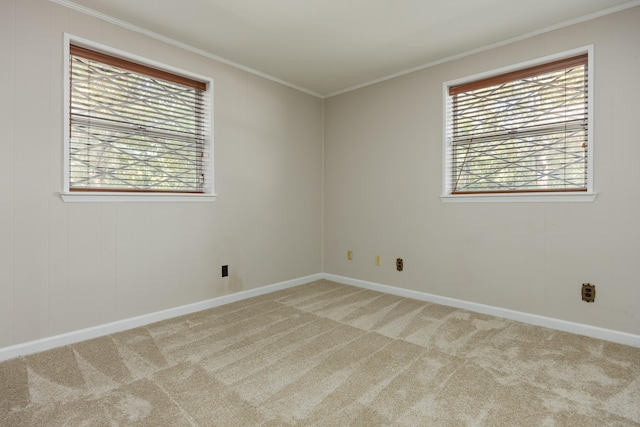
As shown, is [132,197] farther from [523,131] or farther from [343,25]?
[523,131]

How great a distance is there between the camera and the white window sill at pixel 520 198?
2580 mm

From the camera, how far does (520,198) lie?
286 centimetres

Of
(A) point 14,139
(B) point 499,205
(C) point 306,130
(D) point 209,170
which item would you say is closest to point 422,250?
(B) point 499,205

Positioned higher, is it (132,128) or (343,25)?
(343,25)

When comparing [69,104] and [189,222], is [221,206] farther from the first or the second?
[69,104]

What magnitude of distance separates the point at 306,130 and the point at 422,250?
2.07m

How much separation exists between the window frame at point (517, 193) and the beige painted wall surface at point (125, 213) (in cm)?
173

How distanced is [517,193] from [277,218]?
97.7 inches

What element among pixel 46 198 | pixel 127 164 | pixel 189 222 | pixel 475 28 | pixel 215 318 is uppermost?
pixel 475 28

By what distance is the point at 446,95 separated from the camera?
3.30 metres

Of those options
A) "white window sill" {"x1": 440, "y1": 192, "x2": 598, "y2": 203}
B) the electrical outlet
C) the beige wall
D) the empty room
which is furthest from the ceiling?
the electrical outlet

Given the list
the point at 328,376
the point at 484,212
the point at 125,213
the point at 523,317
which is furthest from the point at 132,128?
the point at 523,317

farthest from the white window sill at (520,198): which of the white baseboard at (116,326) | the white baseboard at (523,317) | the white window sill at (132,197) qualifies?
the white window sill at (132,197)

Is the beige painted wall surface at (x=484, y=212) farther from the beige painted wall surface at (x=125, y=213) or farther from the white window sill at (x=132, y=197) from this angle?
the white window sill at (x=132, y=197)
